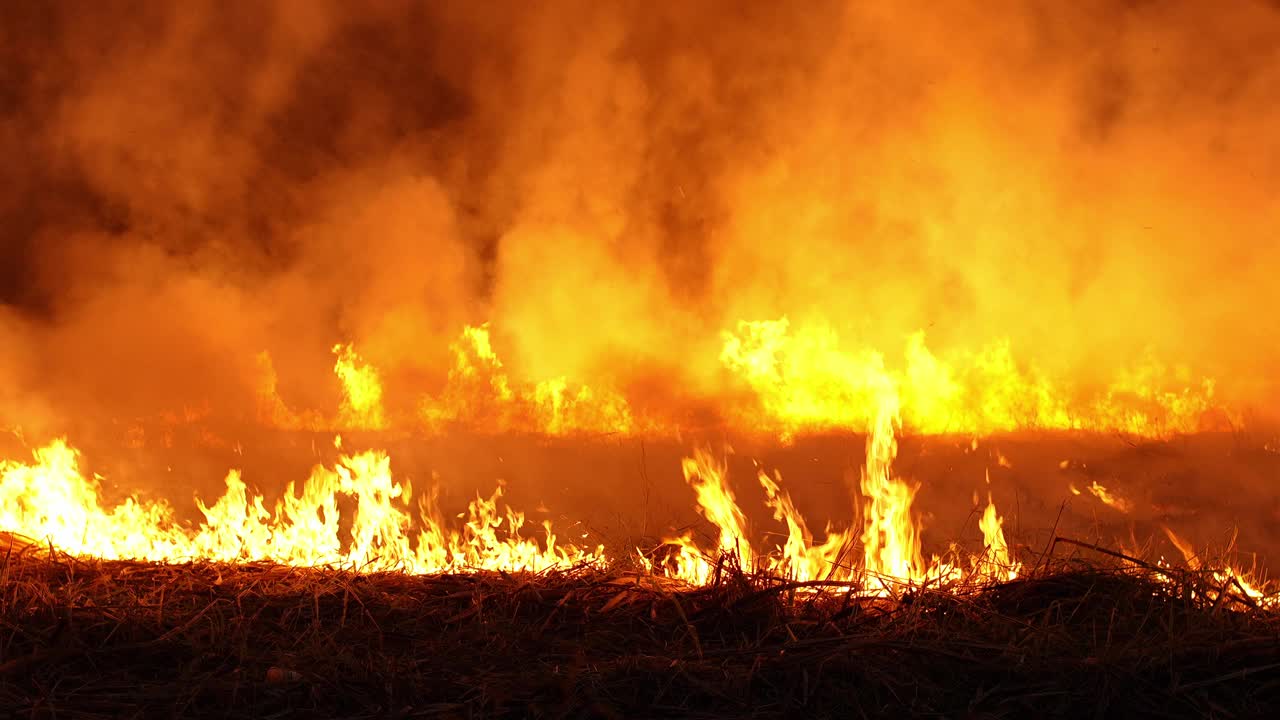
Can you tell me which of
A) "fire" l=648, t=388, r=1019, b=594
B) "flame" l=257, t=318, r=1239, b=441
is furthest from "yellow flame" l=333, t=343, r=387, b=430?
"fire" l=648, t=388, r=1019, b=594

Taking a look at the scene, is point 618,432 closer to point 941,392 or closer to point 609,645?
point 941,392

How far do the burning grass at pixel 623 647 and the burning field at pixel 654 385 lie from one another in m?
0.02

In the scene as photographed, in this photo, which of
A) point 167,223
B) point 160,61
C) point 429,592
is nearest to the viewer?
point 429,592

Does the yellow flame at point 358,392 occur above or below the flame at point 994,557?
above

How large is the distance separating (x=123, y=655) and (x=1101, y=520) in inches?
210

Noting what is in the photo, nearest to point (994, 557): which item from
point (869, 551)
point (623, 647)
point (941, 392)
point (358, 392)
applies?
point (869, 551)

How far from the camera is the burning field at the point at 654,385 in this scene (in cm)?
289

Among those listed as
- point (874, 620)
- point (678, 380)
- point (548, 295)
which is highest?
point (548, 295)

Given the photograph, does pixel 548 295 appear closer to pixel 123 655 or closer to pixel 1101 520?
pixel 1101 520

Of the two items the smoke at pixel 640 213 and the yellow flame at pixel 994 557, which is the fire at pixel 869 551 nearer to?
the yellow flame at pixel 994 557

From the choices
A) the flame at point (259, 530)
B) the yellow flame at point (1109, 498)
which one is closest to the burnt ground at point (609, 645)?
the flame at point (259, 530)

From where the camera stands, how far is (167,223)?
9711 mm

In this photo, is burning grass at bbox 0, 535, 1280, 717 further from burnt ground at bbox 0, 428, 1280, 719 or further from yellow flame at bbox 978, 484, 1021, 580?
yellow flame at bbox 978, 484, 1021, 580

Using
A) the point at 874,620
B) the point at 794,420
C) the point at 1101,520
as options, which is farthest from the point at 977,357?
the point at 874,620
